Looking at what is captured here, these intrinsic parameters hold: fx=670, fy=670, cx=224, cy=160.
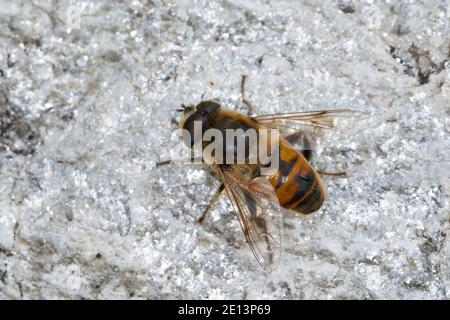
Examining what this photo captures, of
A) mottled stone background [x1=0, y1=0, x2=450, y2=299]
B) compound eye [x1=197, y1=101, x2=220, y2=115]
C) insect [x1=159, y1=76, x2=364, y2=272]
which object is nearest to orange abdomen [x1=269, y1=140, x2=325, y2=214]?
insect [x1=159, y1=76, x2=364, y2=272]

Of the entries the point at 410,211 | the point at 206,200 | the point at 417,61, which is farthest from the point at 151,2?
the point at 410,211

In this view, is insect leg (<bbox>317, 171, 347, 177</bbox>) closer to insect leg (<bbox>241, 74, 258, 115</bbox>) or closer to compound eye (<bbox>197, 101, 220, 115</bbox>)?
insect leg (<bbox>241, 74, 258, 115</bbox>)

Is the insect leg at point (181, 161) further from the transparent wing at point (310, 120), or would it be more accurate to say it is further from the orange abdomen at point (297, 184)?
the orange abdomen at point (297, 184)

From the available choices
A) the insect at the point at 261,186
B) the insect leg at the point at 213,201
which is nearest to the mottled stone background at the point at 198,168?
the insect leg at the point at 213,201

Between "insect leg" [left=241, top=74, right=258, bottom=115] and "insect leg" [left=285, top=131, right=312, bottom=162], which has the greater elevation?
"insect leg" [left=241, top=74, right=258, bottom=115]

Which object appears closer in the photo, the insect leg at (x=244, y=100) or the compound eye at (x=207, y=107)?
the compound eye at (x=207, y=107)

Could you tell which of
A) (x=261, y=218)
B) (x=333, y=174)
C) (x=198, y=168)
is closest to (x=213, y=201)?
(x=198, y=168)
